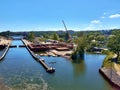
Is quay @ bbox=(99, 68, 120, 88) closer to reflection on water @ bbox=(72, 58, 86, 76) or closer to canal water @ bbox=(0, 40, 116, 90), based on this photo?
canal water @ bbox=(0, 40, 116, 90)

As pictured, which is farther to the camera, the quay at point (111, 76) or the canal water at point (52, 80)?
the quay at point (111, 76)

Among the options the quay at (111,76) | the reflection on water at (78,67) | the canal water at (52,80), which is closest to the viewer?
the canal water at (52,80)

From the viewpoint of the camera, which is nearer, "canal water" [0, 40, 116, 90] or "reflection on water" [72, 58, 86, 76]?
"canal water" [0, 40, 116, 90]

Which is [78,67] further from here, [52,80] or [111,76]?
[52,80]

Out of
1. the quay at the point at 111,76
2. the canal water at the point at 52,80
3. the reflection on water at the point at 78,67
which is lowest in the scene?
the reflection on water at the point at 78,67

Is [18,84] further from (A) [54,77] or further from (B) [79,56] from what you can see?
(B) [79,56]

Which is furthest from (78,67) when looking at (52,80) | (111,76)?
(52,80)

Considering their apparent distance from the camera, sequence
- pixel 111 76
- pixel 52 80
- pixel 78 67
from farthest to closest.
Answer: pixel 78 67 < pixel 52 80 < pixel 111 76

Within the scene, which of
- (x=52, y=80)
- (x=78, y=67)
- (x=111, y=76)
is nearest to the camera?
(x=111, y=76)

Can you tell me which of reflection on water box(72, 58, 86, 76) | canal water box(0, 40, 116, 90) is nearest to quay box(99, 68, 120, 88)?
canal water box(0, 40, 116, 90)

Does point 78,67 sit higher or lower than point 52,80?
lower

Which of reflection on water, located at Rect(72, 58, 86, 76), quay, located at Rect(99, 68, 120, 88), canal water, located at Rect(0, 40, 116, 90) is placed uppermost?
quay, located at Rect(99, 68, 120, 88)

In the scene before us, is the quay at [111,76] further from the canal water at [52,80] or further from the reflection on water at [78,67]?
the reflection on water at [78,67]

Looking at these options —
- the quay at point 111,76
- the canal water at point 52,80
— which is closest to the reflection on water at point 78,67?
the canal water at point 52,80
